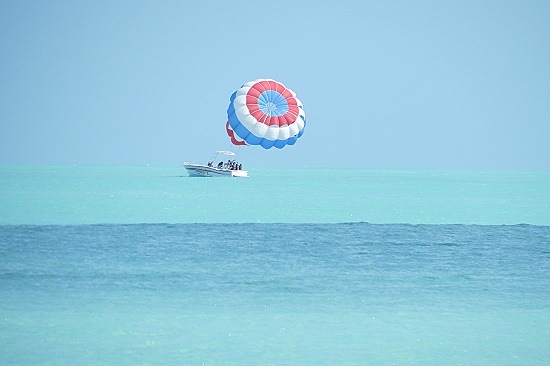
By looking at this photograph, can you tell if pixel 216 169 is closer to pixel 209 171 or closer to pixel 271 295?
pixel 209 171

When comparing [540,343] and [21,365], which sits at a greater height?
[540,343]

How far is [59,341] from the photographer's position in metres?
9.54

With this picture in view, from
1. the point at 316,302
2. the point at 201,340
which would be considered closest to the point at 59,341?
the point at 201,340

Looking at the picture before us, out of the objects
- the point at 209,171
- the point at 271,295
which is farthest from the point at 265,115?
the point at 271,295

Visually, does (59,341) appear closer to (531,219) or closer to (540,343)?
(540,343)

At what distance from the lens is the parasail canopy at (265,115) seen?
42.6 m

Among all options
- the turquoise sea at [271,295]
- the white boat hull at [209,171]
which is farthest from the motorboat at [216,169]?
the turquoise sea at [271,295]

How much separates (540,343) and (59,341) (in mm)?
5479

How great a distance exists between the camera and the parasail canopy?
140 feet

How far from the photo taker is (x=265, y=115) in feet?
141

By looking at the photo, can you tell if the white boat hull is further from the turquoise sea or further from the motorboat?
the turquoise sea

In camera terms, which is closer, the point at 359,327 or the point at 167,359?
the point at 167,359

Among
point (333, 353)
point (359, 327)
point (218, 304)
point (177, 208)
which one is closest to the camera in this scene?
point (333, 353)

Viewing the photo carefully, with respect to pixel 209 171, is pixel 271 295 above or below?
below
